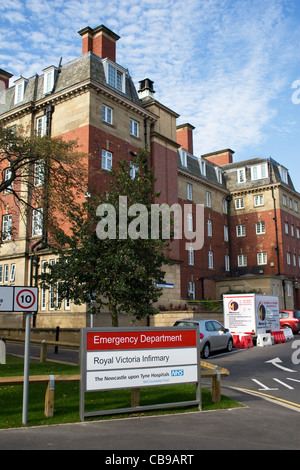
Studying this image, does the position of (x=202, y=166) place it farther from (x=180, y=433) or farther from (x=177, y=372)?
(x=180, y=433)

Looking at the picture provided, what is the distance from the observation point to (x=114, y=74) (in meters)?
30.6

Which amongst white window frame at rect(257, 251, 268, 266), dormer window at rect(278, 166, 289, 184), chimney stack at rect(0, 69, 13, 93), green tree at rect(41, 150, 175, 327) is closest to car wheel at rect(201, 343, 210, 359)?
green tree at rect(41, 150, 175, 327)

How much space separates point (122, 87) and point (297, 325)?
2063cm

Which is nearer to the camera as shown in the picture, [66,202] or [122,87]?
[66,202]

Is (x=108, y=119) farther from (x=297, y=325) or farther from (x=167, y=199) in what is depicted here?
(x=297, y=325)

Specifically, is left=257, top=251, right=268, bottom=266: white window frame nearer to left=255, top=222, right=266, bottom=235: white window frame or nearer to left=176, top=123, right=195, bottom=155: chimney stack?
left=255, top=222, right=266, bottom=235: white window frame

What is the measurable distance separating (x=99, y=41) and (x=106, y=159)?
9391 mm

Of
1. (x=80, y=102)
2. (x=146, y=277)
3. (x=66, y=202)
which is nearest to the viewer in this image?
(x=146, y=277)

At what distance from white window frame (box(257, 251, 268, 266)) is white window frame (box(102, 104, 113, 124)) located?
83.2ft

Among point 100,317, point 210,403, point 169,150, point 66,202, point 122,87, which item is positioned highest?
point 122,87

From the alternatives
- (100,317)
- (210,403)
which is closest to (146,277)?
(210,403)

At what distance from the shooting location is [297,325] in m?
29.9

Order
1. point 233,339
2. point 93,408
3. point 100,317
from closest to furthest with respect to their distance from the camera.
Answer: point 93,408, point 233,339, point 100,317
